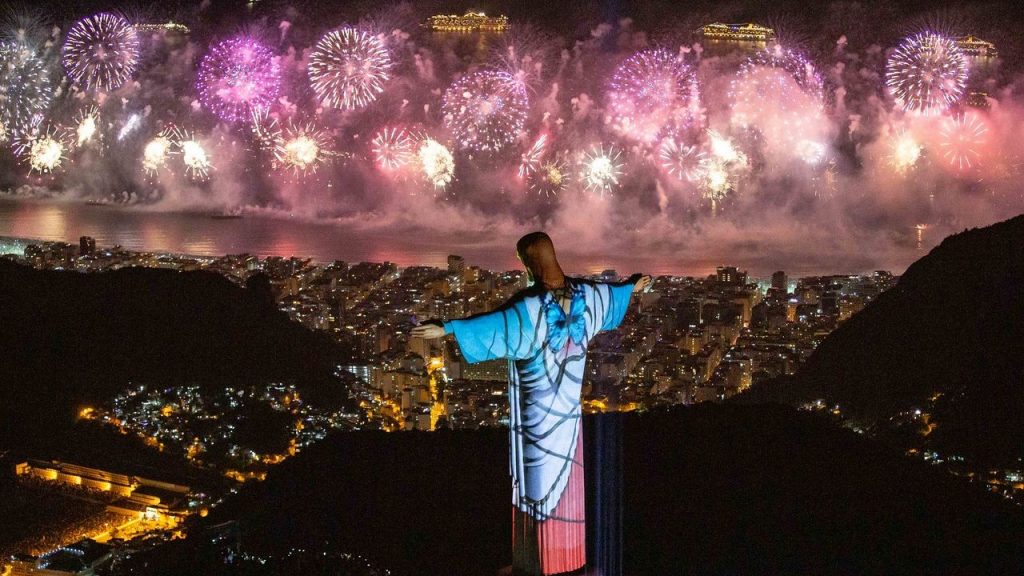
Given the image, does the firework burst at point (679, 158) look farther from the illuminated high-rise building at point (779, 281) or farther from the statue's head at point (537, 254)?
the statue's head at point (537, 254)

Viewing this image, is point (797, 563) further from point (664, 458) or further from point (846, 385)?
point (846, 385)

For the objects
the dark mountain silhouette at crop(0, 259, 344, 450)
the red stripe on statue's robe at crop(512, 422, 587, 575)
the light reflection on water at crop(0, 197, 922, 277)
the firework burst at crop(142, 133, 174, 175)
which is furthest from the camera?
the firework burst at crop(142, 133, 174, 175)

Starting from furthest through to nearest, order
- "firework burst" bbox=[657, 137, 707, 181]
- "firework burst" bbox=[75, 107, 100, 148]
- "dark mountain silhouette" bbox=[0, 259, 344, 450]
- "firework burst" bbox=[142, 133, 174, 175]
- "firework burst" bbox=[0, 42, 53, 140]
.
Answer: "firework burst" bbox=[142, 133, 174, 175] → "firework burst" bbox=[75, 107, 100, 148] → "firework burst" bbox=[0, 42, 53, 140] → "firework burst" bbox=[657, 137, 707, 181] → "dark mountain silhouette" bbox=[0, 259, 344, 450]

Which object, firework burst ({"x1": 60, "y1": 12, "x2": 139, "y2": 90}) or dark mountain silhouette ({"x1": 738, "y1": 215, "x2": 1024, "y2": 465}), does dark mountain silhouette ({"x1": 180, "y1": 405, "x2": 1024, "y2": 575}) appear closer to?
dark mountain silhouette ({"x1": 738, "y1": 215, "x2": 1024, "y2": 465})

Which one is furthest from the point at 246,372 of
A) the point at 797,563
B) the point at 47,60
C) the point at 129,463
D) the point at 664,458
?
the point at 47,60

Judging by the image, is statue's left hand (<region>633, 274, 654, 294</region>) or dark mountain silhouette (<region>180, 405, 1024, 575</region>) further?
dark mountain silhouette (<region>180, 405, 1024, 575</region>)

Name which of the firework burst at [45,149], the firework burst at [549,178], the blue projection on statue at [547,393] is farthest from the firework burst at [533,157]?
the blue projection on statue at [547,393]

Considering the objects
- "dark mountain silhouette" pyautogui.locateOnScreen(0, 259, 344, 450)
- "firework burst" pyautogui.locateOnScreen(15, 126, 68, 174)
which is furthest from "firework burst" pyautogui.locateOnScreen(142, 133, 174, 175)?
"dark mountain silhouette" pyautogui.locateOnScreen(0, 259, 344, 450)
